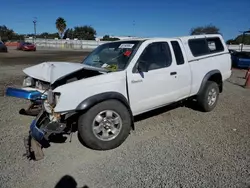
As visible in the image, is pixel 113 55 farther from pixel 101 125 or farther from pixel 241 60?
pixel 241 60

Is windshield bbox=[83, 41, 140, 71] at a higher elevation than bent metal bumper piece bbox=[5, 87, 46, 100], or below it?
higher

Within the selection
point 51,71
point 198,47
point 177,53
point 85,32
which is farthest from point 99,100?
point 85,32

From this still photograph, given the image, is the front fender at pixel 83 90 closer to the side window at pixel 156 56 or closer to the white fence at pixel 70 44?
the side window at pixel 156 56

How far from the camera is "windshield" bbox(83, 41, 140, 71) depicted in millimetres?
4340

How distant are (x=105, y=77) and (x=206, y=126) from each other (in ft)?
8.41

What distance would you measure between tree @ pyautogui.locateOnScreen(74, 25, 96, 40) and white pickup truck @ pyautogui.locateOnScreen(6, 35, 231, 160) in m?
94.6

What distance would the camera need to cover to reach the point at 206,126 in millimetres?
5062

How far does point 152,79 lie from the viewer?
4379mm

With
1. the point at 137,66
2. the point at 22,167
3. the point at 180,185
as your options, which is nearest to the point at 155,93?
the point at 137,66

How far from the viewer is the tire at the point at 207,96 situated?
5680mm

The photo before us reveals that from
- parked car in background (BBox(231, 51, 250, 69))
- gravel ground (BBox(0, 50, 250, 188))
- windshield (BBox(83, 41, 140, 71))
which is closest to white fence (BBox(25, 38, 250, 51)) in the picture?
parked car in background (BBox(231, 51, 250, 69))

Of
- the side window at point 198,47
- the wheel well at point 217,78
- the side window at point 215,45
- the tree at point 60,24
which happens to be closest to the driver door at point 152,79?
the side window at point 198,47

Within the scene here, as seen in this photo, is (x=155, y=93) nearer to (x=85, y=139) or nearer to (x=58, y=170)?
(x=85, y=139)

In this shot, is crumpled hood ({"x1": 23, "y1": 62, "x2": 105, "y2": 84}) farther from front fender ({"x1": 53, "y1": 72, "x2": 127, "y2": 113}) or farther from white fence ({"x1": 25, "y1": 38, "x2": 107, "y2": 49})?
white fence ({"x1": 25, "y1": 38, "x2": 107, "y2": 49})
